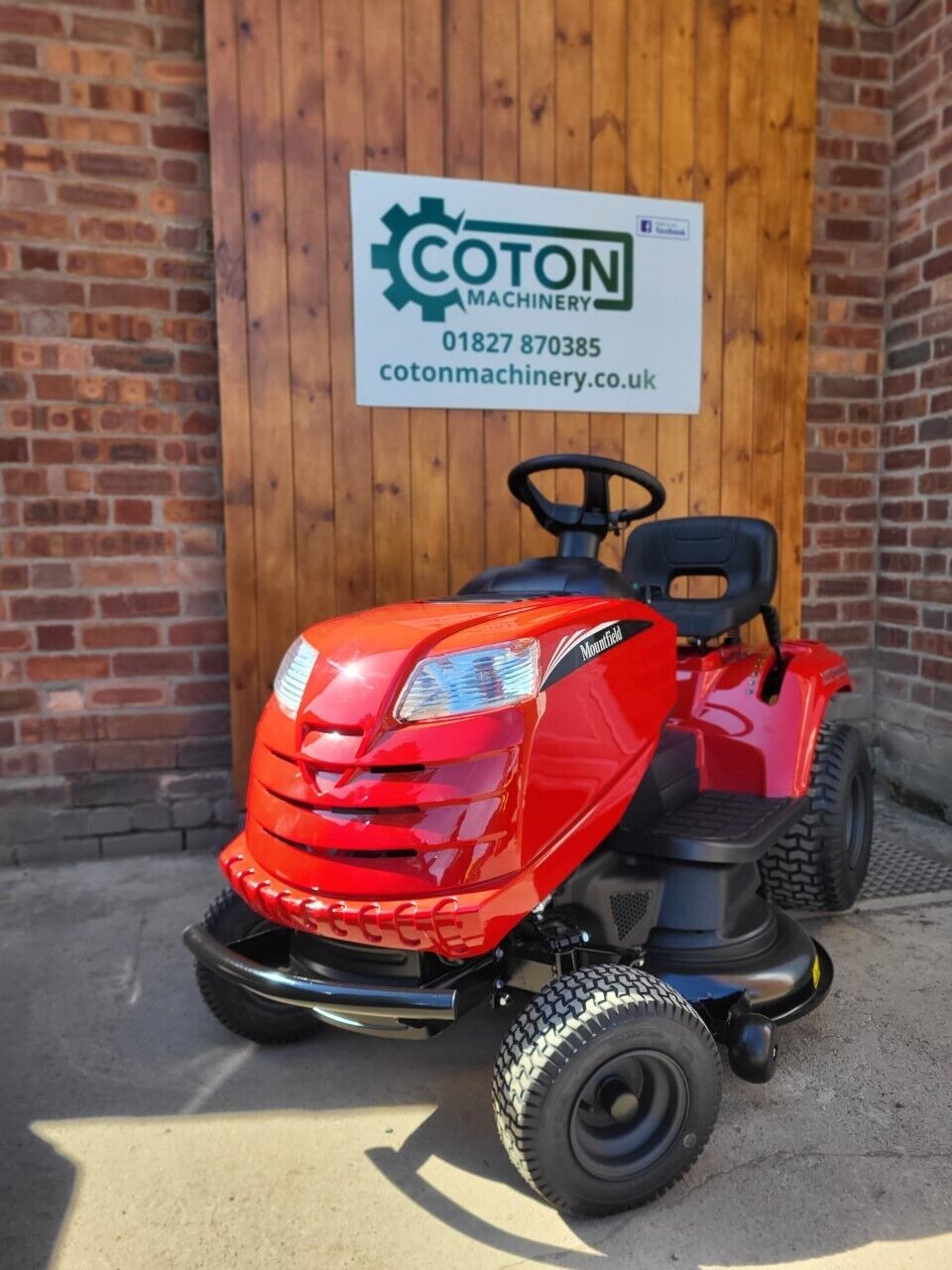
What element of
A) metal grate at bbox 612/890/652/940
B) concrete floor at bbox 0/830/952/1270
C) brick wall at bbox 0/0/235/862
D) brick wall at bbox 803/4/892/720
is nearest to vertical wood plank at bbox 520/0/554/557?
brick wall at bbox 0/0/235/862

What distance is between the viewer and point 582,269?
11.8ft

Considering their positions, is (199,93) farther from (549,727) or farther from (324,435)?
(549,727)

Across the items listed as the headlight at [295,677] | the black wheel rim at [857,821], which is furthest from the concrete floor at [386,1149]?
the headlight at [295,677]

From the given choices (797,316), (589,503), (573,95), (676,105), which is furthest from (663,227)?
(589,503)

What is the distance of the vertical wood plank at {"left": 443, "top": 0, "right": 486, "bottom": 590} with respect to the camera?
3424mm

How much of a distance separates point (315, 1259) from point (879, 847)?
267cm

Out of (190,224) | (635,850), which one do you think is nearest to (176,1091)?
(635,850)

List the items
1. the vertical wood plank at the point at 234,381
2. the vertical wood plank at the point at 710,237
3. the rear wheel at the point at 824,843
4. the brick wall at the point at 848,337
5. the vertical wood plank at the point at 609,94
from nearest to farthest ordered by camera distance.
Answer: the rear wheel at the point at 824,843, the vertical wood plank at the point at 234,381, the vertical wood plank at the point at 609,94, the vertical wood plank at the point at 710,237, the brick wall at the point at 848,337

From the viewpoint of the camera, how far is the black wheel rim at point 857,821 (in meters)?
2.84

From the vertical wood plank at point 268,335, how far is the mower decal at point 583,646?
1.87 m

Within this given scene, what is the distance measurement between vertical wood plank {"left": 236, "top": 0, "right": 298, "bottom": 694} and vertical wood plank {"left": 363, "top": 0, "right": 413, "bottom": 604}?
318mm

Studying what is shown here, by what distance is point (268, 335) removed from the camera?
3344mm

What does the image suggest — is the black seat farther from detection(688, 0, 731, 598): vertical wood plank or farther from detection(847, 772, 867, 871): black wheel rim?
detection(688, 0, 731, 598): vertical wood plank

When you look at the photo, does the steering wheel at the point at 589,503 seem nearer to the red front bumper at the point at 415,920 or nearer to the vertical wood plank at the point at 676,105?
the red front bumper at the point at 415,920
